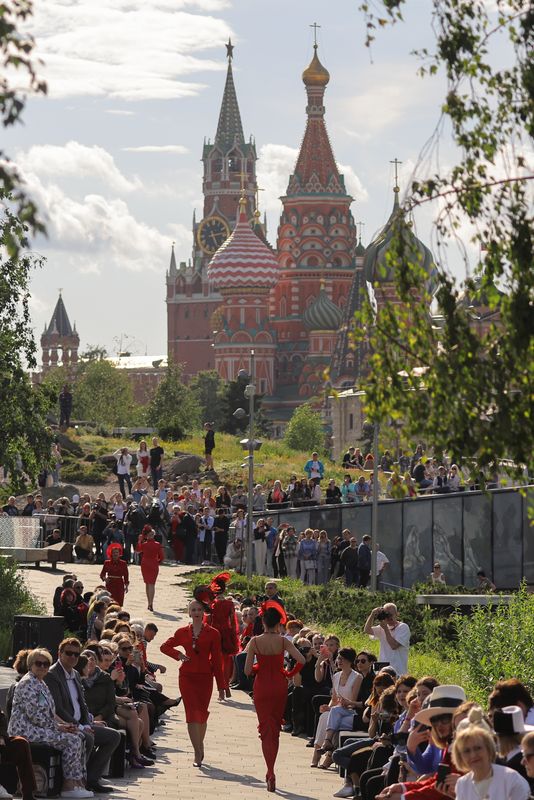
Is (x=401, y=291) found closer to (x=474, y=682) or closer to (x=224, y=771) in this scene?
(x=224, y=771)

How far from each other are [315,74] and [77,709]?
138 m

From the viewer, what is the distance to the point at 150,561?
2877 centimetres

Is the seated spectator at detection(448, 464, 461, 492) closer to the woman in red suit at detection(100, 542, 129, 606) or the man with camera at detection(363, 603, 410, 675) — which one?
the woman in red suit at detection(100, 542, 129, 606)

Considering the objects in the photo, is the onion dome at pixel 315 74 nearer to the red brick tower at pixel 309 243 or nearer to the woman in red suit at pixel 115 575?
the red brick tower at pixel 309 243

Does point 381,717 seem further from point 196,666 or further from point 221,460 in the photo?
point 221,460

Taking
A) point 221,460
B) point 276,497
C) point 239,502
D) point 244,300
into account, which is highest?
point 244,300

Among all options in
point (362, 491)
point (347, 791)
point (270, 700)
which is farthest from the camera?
point (362, 491)

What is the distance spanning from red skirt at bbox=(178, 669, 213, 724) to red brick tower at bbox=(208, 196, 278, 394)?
12913 cm

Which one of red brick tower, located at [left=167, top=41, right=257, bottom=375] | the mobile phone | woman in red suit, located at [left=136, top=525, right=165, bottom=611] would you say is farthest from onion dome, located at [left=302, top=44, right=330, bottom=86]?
the mobile phone

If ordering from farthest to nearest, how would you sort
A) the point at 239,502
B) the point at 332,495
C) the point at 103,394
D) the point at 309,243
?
the point at 309,243, the point at 103,394, the point at 332,495, the point at 239,502

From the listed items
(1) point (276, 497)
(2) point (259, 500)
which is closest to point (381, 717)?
(2) point (259, 500)

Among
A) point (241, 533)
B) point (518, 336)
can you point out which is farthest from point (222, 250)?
point (518, 336)

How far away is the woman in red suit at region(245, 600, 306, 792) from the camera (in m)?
15.7

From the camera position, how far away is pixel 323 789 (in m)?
15.8
